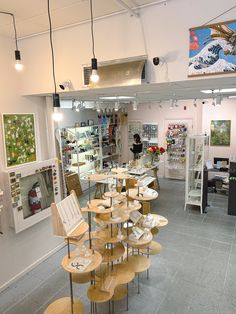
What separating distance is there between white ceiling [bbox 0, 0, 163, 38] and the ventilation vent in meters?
0.52

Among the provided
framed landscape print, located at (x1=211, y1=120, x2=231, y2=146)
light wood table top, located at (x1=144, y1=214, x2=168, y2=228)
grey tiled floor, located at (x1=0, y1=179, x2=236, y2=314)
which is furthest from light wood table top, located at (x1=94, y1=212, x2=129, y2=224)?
framed landscape print, located at (x1=211, y1=120, x2=231, y2=146)

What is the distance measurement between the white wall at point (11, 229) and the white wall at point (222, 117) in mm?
5657

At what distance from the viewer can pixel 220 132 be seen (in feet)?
25.1

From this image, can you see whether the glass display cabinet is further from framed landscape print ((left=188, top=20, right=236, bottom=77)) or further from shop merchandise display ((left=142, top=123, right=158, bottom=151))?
framed landscape print ((left=188, top=20, right=236, bottom=77))

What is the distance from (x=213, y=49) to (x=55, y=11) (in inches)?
66.7

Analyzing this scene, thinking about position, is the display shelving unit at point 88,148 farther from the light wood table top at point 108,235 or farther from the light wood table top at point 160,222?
the light wood table top at point 108,235

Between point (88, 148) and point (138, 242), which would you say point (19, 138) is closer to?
point (138, 242)

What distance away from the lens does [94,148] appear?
812 cm

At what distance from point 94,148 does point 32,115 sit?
438cm

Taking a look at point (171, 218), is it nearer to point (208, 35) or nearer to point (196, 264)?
point (196, 264)

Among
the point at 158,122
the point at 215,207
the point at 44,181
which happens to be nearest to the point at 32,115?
the point at 44,181

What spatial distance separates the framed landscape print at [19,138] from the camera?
11.1 ft

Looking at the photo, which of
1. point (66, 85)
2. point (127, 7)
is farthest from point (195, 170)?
point (127, 7)

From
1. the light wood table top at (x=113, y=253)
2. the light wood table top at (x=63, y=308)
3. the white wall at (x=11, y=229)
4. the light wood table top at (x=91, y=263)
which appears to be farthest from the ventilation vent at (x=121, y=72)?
the light wood table top at (x=63, y=308)
